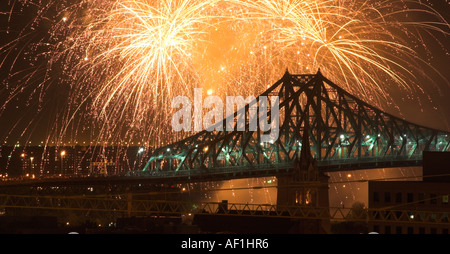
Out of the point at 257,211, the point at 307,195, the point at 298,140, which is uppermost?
the point at 298,140

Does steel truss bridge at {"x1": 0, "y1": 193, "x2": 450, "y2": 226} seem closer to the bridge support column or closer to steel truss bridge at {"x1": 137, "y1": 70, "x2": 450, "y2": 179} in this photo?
the bridge support column

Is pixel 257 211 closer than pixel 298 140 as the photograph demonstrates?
Yes

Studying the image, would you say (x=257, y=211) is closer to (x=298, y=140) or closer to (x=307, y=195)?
(x=307, y=195)

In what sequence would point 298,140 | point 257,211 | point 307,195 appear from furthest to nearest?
1. point 298,140
2. point 307,195
3. point 257,211

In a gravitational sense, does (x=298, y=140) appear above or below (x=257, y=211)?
above

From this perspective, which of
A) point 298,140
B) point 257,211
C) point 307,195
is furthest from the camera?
point 298,140

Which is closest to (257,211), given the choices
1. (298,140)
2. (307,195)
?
(307,195)

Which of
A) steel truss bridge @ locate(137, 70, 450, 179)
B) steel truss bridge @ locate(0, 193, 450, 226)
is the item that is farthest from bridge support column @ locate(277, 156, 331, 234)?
steel truss bridge @ locate(137, 70, 450, 179)

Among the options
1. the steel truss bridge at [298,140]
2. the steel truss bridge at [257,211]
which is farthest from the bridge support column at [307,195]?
the steel truss bridge at [298,140]
